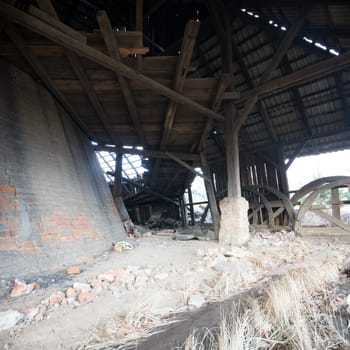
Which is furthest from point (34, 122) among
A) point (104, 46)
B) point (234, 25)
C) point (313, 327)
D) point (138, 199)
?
point (138, 199)

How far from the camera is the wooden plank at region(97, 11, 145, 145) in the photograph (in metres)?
3.34

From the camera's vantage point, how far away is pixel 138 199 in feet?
36.5

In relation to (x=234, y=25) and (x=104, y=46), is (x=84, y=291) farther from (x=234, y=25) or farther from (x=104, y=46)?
(x=234, y=25)

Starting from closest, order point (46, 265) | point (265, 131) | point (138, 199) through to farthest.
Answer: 1. point (46, 265)
2. point (265, 131)
3. point (138, 199)

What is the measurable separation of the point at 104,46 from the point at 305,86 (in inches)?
243

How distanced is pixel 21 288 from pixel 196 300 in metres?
1.89

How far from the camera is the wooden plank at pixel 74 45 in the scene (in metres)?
2.95

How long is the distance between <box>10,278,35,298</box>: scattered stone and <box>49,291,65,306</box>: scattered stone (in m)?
0.37

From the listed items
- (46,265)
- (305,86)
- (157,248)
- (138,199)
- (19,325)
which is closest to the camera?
(19,325)

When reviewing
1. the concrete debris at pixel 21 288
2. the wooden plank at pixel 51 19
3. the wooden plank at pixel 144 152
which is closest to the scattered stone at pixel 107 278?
the concrete debris at pixel 21 288

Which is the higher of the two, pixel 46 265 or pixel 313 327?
pixel 46 265

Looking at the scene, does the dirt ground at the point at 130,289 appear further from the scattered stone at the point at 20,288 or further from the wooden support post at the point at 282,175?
the wooden support post at the point at 282,175

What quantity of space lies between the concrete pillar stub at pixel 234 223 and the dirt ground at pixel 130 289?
70cm


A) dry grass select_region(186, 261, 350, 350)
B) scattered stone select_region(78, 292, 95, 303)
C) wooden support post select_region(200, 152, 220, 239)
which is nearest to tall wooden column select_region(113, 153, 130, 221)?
wooden support post select_region(200, 152, 220, 239)
